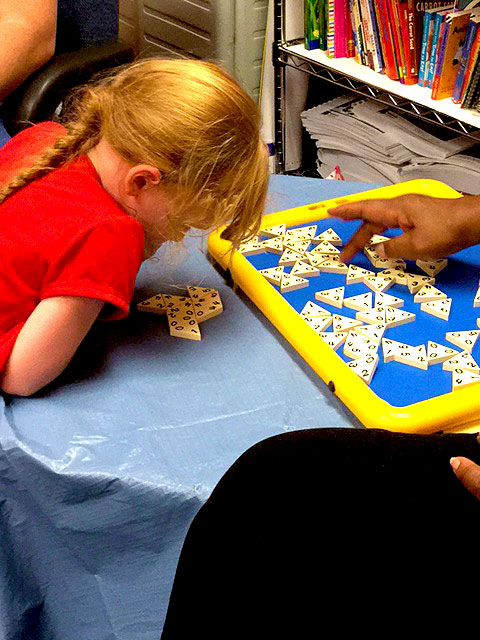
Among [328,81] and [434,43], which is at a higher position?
[434,43]

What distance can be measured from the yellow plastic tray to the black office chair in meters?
0.60

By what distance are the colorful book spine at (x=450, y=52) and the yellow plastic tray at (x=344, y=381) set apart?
985mm

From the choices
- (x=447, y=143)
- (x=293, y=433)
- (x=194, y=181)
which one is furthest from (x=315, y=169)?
(x=293, y=433)

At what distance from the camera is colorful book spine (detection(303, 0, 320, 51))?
2.27 m

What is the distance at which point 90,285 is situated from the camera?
99cm

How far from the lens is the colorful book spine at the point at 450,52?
1.92 m

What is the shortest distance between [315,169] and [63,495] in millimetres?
1959

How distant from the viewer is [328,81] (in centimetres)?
231

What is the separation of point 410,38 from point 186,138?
1278 millimetres

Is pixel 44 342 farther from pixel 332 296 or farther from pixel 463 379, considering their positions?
pixel 463 379

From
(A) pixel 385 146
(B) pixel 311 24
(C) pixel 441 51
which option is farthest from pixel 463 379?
(B) pixel 311 24

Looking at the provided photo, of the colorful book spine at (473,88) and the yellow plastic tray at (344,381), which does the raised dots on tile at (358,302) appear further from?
the colorful book spine at (473,88)

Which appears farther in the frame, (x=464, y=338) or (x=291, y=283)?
(x=291, y=283)

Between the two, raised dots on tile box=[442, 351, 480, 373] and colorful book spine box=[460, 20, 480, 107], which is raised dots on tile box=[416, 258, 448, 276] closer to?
raised dots on tile box=[442, 351, 480, 373]
